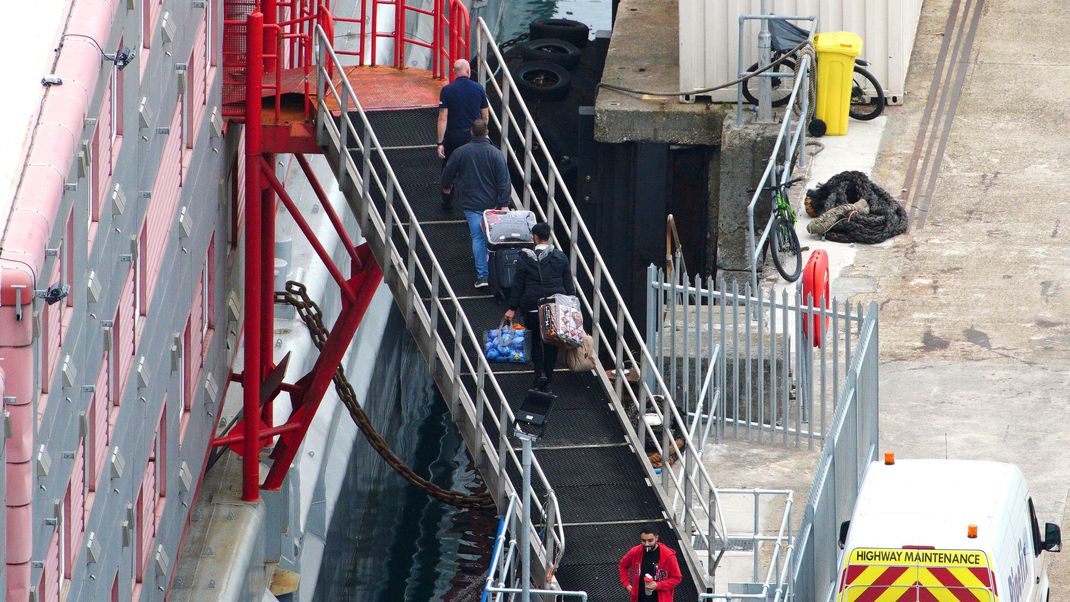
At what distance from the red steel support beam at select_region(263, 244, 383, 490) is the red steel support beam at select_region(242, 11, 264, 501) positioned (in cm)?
51

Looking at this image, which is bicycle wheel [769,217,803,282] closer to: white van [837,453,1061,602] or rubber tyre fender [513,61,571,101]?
white van [837,453,1061,602]

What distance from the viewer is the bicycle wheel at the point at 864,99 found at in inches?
1080

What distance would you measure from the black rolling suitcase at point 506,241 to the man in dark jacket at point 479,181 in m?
0.33

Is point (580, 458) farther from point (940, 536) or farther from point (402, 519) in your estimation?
point (402, 519)

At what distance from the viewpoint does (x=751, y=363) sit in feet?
68.7

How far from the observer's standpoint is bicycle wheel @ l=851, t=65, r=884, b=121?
27.4 meters

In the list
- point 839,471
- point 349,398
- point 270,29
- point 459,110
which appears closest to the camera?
point 839,471

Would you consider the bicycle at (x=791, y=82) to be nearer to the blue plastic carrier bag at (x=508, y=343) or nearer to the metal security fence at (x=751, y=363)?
the metal security fence at (x=751, y=363)

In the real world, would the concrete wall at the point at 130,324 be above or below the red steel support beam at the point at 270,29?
below

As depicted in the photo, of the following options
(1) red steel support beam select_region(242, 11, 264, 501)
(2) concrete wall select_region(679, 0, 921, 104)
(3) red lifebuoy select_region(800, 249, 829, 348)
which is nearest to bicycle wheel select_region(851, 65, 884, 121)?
(2) concrete wall select_region(679, 0, 921, 104)

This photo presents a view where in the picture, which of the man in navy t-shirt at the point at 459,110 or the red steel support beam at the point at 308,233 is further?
the red steel support beam at the point at 308,233

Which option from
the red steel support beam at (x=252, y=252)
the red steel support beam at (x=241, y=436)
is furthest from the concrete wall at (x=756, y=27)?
the red steel support beam at (x=241, y=436)

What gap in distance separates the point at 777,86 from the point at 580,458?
413 inches

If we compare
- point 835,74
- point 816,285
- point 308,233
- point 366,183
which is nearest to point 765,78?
point 835,74
